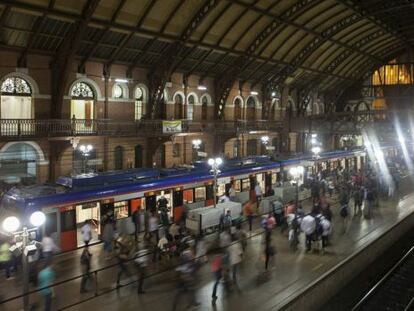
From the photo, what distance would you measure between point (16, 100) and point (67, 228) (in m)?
10.8

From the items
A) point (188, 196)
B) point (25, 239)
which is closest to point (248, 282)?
point (25, 239)

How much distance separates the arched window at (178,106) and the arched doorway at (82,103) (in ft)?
24.1

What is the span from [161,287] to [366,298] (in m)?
6.17

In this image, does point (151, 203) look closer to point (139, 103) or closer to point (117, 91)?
point (117, 91)

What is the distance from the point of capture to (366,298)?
12.8 metres

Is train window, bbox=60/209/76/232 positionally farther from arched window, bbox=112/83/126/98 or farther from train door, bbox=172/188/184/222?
arched window, bbox=112/83/126/98

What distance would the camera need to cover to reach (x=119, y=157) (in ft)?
92.4

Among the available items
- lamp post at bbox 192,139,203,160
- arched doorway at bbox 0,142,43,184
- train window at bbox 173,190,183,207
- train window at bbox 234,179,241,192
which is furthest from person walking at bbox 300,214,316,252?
lamp post at bbox 192,139,203,160

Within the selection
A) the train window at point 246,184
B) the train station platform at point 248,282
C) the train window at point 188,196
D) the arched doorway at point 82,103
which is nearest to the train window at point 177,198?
the train window at point 188,196

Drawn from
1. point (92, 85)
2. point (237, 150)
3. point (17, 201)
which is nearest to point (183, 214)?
point (17, 201)

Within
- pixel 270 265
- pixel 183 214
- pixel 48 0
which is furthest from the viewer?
→ pixel 48 0

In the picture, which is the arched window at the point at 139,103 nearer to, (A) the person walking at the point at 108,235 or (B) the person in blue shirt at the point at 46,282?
(A) the person walking at the point at 108,235

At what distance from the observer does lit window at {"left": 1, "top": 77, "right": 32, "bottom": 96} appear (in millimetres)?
22033

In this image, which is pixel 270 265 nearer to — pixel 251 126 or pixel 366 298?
pixel 366 298
